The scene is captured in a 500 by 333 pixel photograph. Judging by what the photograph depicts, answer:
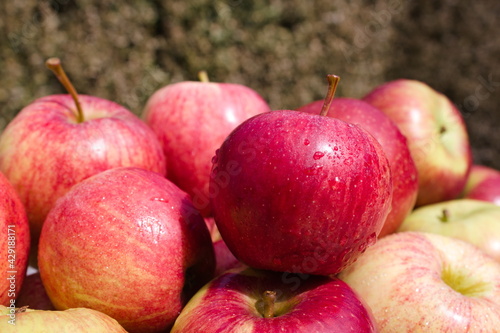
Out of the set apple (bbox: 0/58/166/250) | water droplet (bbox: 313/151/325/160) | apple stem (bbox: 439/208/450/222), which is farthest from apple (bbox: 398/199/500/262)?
apple (bbox: 0/58/166/250)

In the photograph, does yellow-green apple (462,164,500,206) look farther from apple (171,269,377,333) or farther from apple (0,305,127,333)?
apple (0,305,127,333)

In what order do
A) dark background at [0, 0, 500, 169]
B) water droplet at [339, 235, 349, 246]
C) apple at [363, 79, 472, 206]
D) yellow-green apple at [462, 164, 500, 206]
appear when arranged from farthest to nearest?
dark background at [0, 0, 500, 169] < yellow-green apple at [462, 164, 500, 206] < apple at [363, 79, 472, 206] < water droplet at [339, 235, 349, 246]

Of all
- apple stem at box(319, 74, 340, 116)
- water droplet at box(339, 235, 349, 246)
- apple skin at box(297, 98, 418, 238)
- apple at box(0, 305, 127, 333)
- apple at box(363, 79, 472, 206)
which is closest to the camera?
apple at box(0, 305, 127, 333)

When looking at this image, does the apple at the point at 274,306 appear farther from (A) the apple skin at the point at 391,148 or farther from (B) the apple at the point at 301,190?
(A) the apple skin at the point at 391,148

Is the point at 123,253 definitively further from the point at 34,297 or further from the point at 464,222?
the point at 464,222

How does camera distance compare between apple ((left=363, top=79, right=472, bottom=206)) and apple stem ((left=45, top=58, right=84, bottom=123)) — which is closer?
apple stem ((left=45, top=58, right=84, bottom=123))

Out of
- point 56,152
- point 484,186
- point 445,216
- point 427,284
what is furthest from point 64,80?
point 484,186

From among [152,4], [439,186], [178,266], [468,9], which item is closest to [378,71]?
[468,9]
